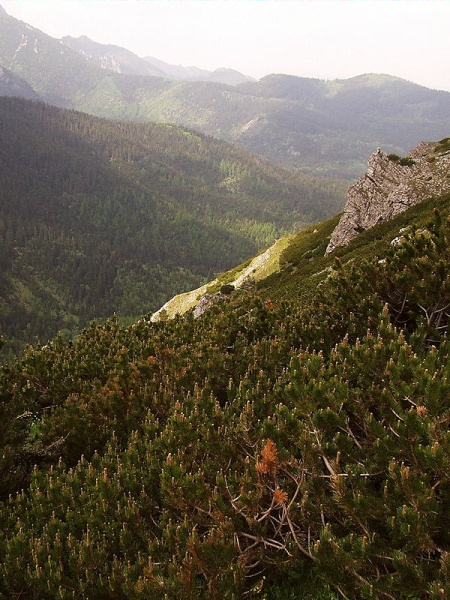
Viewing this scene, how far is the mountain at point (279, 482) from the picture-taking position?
4215 millimetres

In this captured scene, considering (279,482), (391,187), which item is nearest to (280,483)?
(279,482)

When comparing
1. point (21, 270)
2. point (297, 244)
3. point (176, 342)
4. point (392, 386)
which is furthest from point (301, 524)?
point (21, 270)

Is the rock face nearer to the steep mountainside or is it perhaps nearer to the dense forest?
the steep mountainside

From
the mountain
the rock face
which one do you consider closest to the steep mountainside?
the rock face

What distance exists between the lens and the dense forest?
4.21 meters

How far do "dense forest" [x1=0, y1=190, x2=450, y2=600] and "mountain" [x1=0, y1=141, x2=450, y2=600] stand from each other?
0.02 m

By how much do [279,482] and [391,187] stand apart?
126 ft

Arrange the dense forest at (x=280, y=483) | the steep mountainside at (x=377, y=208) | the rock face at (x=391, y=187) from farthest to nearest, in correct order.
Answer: the rock face at (x=391, y=187), the steep mountainside at (x=377, y=208), the dense forest at (x=280, y=483)

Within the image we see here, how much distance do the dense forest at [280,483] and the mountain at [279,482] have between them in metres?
0.02

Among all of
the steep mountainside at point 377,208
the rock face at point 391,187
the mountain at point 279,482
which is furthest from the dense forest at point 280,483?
the rock face at point 391,187

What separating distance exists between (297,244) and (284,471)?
5273 centimetres

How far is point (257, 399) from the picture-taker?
7.27 meters

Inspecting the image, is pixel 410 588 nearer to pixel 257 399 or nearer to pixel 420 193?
pixel 257 399

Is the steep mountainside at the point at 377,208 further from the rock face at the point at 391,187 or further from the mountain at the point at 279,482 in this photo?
the mountain at the point at 279,482
